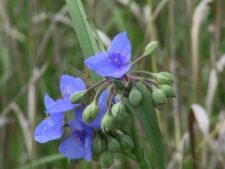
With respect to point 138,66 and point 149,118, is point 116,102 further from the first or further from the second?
point 138,66

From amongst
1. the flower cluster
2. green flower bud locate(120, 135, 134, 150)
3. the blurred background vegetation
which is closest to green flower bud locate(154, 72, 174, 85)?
the flower cluster

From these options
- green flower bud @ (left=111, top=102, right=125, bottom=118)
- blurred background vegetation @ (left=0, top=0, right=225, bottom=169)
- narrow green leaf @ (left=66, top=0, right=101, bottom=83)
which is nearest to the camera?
green flower bud @ (left=111, top=102, right=125, bottom=118)

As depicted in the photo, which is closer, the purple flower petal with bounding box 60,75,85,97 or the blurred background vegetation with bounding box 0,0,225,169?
the purple flower petal with bounding box 60,75,85,97

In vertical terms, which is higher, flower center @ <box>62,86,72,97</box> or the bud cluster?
flower center @ <box>62,86,72,97</box>

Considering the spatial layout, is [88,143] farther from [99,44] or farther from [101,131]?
[99,44]

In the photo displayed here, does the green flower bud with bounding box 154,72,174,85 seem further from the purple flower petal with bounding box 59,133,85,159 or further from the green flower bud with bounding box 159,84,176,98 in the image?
the purple flower petal with bounding box 59,133,85,159

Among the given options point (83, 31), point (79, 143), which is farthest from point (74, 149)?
point (83, 31)

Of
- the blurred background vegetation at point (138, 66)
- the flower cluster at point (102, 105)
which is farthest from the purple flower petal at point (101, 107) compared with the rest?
the blurred background vegetation at point (138, 66)

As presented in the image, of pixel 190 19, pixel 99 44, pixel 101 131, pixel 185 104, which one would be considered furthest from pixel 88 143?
pixel 185 104

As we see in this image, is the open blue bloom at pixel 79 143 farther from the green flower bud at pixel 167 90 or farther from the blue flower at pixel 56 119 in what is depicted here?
the green flower bud at pixel 167 90
